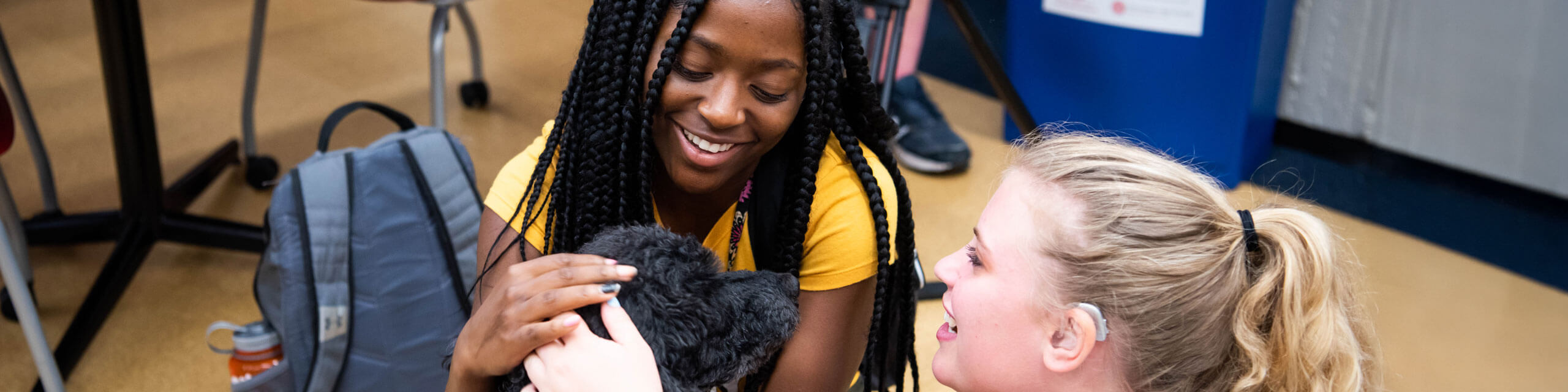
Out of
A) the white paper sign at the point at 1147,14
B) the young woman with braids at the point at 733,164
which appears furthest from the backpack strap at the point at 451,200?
the white paper sign at the point at 1147,14

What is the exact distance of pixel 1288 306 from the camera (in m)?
0.80

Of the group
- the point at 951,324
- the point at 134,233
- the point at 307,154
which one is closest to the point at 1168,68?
the point at 951,324

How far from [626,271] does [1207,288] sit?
48 cm

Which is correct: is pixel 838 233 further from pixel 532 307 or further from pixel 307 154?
pixel 307 154

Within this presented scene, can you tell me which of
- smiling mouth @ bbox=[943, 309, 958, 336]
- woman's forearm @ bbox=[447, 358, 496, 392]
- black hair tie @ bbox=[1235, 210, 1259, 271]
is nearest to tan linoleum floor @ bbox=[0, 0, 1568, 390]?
black hair tie @ bbox=[1235, 210, 1259, 271]

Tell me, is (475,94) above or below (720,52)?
below

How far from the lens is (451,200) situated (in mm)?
1479

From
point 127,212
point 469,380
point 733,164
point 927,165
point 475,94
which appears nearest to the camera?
point 469,380

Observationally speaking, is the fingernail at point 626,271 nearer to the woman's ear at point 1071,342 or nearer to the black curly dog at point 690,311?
the black curly dog at point 690,311

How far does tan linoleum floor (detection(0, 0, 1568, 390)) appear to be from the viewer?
6.04ft

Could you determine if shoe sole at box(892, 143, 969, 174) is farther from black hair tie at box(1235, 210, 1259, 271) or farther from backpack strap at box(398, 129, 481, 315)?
black hair tie at box(1235, 210, 1259, 271)

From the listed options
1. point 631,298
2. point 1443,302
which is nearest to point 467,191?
point 631,298

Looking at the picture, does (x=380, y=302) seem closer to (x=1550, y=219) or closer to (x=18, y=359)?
(x=18, y=359)

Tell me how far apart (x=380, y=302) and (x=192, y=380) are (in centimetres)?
55
